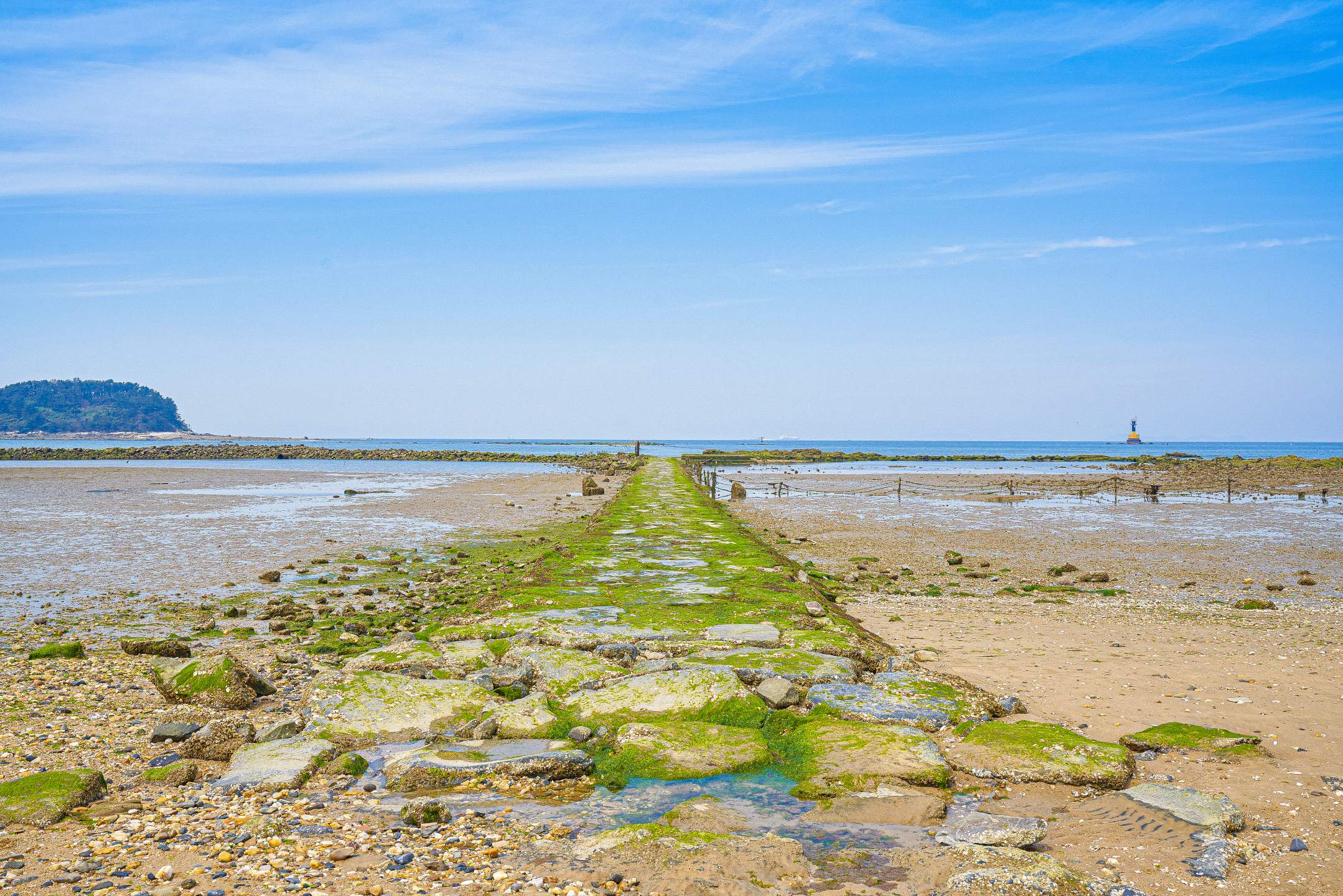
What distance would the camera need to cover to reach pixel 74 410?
190500mm

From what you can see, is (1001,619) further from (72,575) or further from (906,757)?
(72,575)

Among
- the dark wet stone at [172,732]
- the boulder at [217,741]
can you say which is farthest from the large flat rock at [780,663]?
the dark wet stone at [172,732]

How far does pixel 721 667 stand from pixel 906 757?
2.00m

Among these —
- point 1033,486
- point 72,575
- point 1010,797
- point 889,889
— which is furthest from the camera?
point 1033,486

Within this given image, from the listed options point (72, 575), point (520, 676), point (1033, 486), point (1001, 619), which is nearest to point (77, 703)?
point (520, 676)

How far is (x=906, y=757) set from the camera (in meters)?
5.15

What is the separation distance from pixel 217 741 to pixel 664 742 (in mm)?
3077

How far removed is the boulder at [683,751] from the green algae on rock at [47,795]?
2967 mm

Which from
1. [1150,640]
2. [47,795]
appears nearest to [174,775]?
[47,795]

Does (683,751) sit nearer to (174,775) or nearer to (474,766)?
(474,766)

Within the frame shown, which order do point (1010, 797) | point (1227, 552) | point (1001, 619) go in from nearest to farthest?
1. point (1010, 797)
2. point (1001, 619)
3. point (1227, 552)

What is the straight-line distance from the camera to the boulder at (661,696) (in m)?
6.10

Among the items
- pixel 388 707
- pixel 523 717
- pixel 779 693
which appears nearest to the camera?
pixel 523 717

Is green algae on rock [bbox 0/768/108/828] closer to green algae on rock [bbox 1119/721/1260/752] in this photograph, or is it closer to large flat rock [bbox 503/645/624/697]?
large flat rock [bbox 503/645/624/697]
